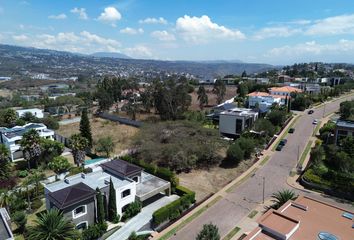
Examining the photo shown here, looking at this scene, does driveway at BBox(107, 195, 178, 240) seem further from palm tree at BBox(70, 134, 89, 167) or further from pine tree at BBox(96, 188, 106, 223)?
palm tree at BBox(70, 134, 89, 167)

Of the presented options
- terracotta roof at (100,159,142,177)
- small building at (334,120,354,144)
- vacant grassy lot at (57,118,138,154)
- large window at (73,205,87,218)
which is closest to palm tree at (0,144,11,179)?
terracotta roof at (100,159,142,177)

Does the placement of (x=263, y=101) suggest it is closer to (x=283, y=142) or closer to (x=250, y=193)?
(x=283, y=142)

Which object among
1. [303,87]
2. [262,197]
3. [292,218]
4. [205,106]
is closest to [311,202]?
[292,218]

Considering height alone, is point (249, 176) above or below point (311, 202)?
below

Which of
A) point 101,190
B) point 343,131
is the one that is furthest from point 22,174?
point 343,131

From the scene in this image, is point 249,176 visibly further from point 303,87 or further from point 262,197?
point 303,87
